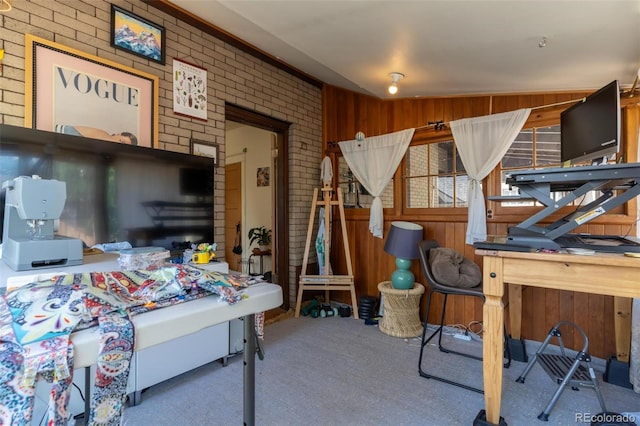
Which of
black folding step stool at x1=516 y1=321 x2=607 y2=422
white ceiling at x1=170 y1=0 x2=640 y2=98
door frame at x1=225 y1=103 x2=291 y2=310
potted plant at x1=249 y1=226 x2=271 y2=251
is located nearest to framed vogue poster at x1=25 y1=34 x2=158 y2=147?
white ceiling at x1=170 y1=0 x2=640 y2=98

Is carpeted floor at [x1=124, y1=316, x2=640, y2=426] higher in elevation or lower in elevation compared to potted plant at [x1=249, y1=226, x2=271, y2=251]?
lower

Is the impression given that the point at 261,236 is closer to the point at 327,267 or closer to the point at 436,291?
the point at 327,267

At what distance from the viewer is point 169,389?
2057 millimetres

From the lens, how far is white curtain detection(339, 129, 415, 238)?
133 inches

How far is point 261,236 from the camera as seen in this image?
473 cm

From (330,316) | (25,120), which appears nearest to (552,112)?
(330,316)

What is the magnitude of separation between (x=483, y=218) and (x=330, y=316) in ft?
6.05

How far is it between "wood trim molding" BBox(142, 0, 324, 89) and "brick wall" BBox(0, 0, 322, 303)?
0.04m

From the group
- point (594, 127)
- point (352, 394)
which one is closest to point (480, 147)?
point (594, 127)

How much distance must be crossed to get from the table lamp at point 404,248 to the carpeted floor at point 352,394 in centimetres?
60

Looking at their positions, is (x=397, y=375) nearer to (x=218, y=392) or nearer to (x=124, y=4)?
(x=218, y=392)

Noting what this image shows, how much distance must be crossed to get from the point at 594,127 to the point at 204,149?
2.61 m

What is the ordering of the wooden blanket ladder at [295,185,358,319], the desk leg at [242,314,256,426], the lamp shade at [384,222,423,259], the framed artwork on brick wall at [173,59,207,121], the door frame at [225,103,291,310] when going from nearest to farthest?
the desk leg at [242,314,256,426] < the framed artwork on brick wall at [173,59,207,121] < the lamp shade at [384,222,423,259] < the wooden blanket ladder at [295,185,358,319] < the door frame at [225,103,291,310]

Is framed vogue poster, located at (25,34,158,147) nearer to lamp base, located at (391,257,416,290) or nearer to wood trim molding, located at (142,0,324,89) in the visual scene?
wood trim molding, located at (142,0,324,89)
